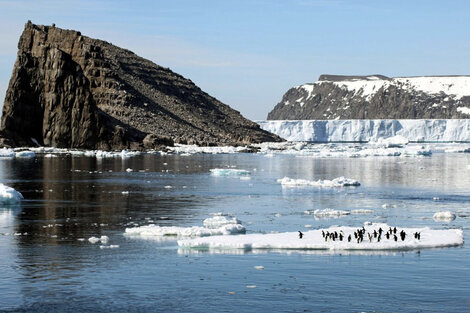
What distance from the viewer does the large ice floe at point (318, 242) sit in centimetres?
2798

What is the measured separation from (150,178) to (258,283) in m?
41.1

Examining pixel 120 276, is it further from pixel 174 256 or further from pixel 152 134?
pixel 152 134

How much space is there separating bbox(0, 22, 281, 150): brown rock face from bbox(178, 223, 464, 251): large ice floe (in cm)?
9997

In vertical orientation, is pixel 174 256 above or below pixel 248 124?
Result: below

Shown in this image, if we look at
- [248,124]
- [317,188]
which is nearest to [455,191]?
[317,188]

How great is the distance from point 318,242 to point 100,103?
13425cm

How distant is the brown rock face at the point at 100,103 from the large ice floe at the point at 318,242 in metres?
100.0

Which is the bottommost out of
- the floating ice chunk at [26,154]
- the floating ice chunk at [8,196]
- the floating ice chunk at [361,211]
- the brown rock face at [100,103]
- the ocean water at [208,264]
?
the ocean water at [208,264]

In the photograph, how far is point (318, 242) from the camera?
28391mm

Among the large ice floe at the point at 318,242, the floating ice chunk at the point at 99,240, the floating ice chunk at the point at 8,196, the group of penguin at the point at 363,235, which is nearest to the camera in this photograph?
the large ice floe at the point at 318,242

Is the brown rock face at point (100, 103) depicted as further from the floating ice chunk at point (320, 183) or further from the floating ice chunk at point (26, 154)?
the floating ice chunk at point (320, 183)

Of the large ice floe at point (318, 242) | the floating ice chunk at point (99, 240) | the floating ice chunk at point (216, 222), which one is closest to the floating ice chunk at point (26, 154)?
the floating ice chunk at point (216, 222)

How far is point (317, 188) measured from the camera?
54.0 meters

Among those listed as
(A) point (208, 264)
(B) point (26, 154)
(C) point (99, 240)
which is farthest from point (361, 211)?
(B) point (26, 154)
